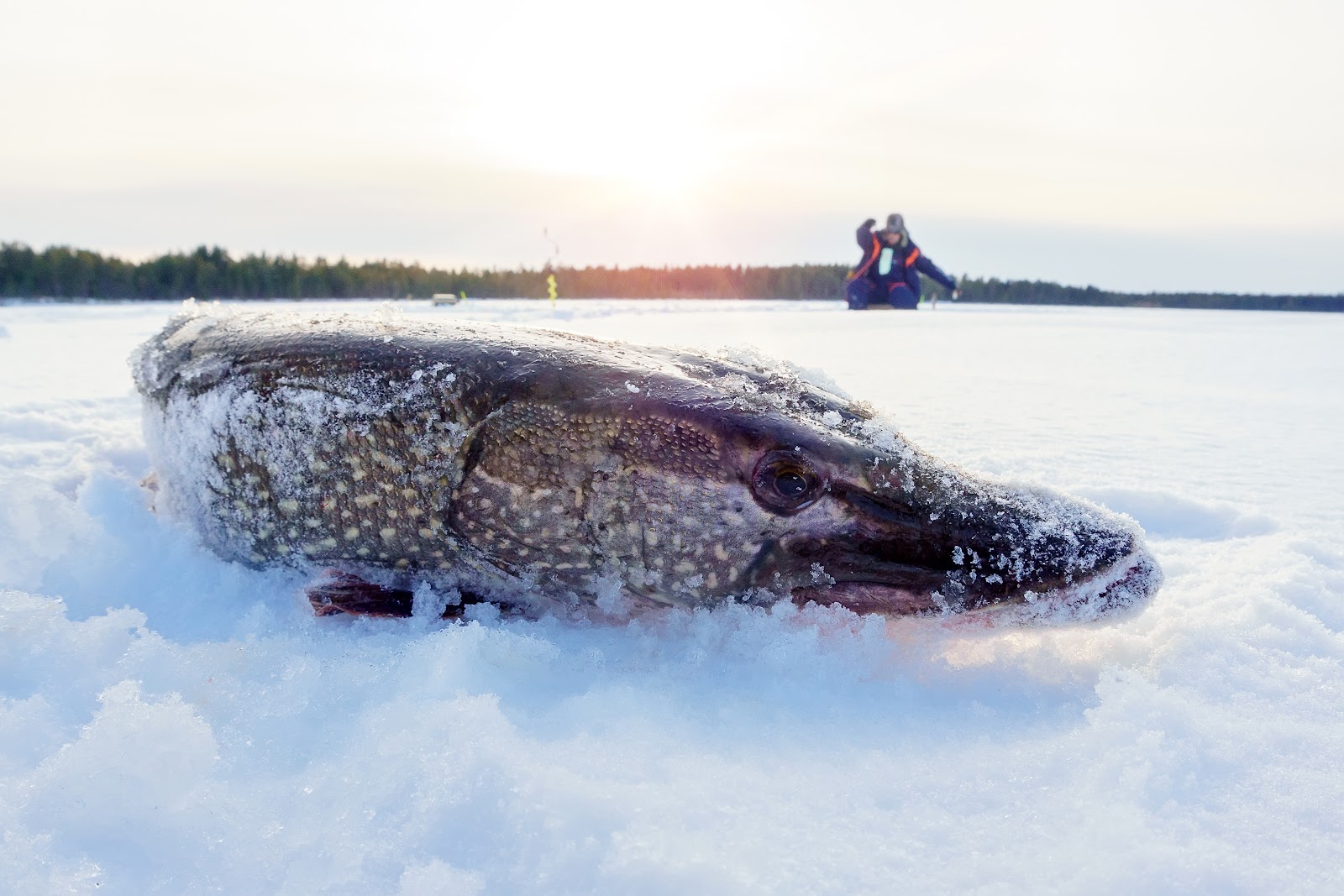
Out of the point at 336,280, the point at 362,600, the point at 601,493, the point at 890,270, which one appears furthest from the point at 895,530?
the point at 336,280

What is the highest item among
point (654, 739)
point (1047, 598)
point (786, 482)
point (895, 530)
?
point (786, 482)

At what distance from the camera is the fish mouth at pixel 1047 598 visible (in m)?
1.81

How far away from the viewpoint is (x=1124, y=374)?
7.53m

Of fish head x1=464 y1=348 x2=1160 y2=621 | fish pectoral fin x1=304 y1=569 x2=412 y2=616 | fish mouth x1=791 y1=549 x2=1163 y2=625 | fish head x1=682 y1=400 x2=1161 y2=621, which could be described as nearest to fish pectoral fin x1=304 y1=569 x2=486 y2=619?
fish pectoral fin x1=304 y1=569 x2=412 y2=616

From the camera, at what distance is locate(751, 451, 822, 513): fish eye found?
194cm

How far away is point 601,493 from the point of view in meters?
2.00

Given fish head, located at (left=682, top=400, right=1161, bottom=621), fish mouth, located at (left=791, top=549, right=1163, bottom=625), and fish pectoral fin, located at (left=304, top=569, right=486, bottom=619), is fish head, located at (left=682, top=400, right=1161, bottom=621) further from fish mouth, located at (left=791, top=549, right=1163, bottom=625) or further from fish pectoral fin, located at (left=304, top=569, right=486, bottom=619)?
fish pectoral fin, located at (left=304, top=569, right=486, bottom=619)

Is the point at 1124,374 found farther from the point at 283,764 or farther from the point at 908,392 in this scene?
the point at 283,764

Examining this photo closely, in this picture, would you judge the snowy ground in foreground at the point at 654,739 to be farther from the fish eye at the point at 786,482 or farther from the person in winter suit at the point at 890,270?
the person in winter suit at the point at 890,270

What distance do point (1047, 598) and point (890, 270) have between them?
691 inches

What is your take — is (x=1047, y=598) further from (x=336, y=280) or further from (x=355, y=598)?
(x=336, y=280)

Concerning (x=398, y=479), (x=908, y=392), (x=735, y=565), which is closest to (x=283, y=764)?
(x=398, y=479)

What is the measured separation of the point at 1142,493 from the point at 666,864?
106 inches

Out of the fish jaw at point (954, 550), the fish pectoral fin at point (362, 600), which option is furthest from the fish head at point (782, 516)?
the fish pectoral fin at point (362, 600)
